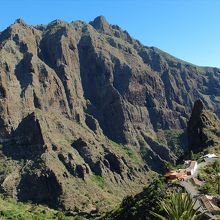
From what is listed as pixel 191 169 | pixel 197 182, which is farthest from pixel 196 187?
pixel 191 169

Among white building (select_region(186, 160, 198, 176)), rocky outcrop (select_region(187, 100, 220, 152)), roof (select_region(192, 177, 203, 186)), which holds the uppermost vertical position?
rocky outcrop (select_region(187, 100, 220, 152))

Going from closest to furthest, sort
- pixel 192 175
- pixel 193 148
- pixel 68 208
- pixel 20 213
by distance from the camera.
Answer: pixel 192 175 → pixel 20 213 → pixel 193 148 → pixel 68 208

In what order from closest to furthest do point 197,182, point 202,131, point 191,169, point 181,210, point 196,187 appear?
point 181,210
point 196,187
point 197,182
point 191,169
point 202,131

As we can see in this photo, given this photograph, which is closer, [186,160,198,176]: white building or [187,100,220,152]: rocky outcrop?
[186,160,198,176]: white building

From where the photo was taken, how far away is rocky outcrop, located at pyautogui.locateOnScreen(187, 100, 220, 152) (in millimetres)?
176137

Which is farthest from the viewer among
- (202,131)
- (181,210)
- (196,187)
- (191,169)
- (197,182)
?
(202,131)

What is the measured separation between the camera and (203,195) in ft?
286

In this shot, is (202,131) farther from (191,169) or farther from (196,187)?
(196,187)

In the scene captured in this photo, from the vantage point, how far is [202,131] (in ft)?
605

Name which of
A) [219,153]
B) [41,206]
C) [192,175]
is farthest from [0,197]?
[192,175]

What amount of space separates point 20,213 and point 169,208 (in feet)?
403

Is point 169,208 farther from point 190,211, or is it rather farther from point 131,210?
point 131,210

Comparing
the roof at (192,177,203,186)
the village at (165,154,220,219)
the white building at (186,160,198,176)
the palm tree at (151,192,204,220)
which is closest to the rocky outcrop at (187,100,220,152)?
the village at (165,154,220,219)

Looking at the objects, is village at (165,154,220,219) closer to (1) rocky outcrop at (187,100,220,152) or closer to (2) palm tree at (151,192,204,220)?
(2) palm tree at (151,192,204,220)
